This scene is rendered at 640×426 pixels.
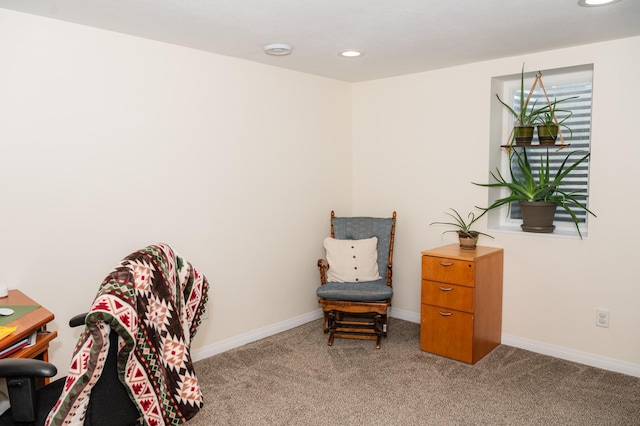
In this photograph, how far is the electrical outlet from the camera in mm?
3358

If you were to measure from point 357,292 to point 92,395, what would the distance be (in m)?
2.44

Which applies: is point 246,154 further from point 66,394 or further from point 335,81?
point 66,394

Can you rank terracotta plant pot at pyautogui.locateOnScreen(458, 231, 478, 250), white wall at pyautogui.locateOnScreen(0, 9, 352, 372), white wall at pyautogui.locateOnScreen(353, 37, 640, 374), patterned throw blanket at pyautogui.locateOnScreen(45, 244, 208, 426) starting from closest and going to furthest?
patterned throw blanket at pyautogui.locateOnScreen(45, 244, 208, 426), white wall at pyautogui.locateOnScreen(0, 9, 352, 372), white wall at pyautogui.locateOnScreen(353, 37, 640, 374), terracotta plant pot at pyautogui.locateOnScreen(458, 231, 478, 250)

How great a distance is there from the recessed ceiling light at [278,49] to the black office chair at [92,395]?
7.61ft

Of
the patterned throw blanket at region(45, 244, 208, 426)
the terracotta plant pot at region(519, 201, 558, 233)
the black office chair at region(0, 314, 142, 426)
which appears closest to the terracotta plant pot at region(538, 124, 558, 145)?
the terracotta plant pot at region(519, 201, 558, 233)

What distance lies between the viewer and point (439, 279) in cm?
358

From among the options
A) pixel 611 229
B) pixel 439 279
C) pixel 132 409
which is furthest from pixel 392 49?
pixel 132 409

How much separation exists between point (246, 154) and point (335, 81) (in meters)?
1.29

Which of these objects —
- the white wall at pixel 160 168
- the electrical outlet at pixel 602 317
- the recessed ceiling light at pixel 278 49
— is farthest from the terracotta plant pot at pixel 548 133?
the recessed ceiling light at pixel 278 49

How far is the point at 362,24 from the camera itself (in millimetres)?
2809

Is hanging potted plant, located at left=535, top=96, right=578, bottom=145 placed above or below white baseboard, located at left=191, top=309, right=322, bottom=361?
above

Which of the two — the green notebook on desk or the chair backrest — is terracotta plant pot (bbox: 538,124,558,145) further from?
the green notebook on desk

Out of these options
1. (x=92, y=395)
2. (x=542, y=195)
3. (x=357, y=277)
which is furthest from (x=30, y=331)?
(x=542, y=195)

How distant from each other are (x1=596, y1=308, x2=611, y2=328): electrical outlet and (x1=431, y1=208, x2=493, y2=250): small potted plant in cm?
93
